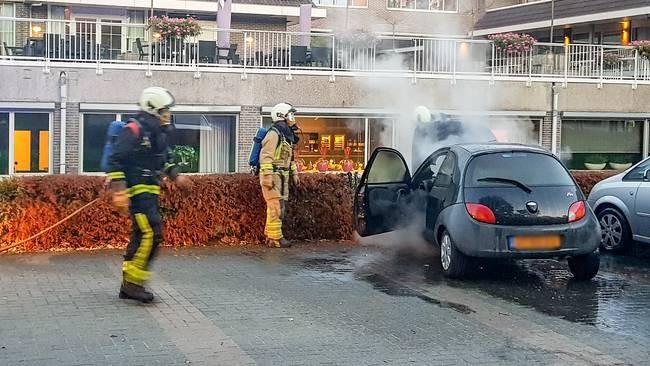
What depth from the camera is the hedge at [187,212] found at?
9938 millimetres

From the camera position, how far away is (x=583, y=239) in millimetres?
8406

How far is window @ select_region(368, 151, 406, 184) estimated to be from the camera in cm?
1014

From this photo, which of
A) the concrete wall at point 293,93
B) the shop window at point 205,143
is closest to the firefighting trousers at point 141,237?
the concrete wall at point 293,93

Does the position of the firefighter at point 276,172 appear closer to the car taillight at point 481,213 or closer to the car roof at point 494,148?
the car roof at point 494,148

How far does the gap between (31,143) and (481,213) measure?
1261cm

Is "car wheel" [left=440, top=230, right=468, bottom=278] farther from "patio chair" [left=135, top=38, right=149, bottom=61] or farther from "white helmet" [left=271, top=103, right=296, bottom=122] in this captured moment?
"patio chair" [left=135, top=38, right=149, bottom=61]

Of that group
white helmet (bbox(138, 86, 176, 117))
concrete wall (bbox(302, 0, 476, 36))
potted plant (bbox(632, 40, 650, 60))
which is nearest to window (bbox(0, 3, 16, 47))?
white helmet (bbox(138, 86, 176, 117))

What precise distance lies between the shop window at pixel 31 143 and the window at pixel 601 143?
40.3 ft

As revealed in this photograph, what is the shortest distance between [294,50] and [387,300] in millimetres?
11888

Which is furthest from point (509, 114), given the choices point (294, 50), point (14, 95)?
point (14, 95)

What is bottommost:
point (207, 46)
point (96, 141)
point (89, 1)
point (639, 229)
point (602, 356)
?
point (602, 356)

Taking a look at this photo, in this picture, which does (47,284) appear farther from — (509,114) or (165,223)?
(509,114)

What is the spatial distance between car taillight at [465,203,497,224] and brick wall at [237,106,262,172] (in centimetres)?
1090

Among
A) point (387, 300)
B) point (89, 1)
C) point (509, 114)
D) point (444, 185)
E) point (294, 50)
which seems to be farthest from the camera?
point (89, 1)
